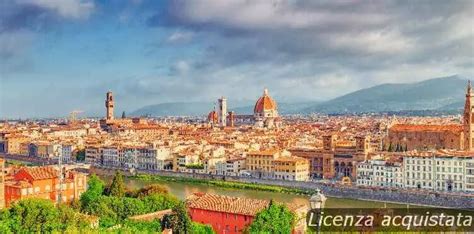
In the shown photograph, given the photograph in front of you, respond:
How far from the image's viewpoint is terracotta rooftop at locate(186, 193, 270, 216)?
10704 millimetres

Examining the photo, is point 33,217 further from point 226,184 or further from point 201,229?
point 226,184

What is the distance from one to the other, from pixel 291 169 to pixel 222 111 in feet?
115

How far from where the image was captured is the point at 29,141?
38344 millimetres

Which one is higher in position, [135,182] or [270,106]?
[270,106]

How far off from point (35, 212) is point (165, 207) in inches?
122

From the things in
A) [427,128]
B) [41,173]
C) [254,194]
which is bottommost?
[254,194]

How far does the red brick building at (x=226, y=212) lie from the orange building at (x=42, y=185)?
136 inches

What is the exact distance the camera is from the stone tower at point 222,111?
2212 inches

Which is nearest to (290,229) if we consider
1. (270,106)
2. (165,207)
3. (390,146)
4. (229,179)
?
(165,207)

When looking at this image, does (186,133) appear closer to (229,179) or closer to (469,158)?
(229,179)

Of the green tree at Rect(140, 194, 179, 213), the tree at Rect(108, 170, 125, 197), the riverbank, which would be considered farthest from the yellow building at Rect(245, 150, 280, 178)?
the green tree at Rect(140, 194, 179, 213)

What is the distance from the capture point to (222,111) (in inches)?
2244

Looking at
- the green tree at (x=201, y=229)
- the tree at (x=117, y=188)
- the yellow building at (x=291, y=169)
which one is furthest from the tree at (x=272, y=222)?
the yellow building at (x=291, y=169)

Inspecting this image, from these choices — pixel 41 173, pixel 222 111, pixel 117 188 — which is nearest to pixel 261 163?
pixel 117 188
